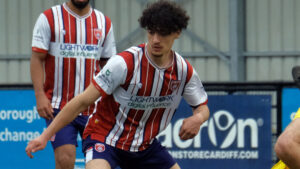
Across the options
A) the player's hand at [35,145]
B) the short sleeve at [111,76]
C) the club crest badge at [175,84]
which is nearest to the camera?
the player's hand at [35,145]

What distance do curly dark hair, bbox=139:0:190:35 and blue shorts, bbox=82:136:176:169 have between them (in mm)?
804

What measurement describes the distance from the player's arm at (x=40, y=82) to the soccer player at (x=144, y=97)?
2.92ft

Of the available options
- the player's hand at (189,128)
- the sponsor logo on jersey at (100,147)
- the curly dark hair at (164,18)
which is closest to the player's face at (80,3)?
the curly dark hair at (164,18)

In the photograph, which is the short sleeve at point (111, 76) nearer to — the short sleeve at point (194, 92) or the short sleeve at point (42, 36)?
the short sleeve at point (194, 92)

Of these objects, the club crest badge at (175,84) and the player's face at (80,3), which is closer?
the club crest badge at (175,84)

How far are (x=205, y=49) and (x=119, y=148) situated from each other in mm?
11446

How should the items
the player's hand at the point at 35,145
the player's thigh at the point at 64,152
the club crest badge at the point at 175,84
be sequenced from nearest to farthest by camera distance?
the player's hand at the point at 35,145
the club crest badge at the point at 175,84
the player's thigh at the point at 64,152

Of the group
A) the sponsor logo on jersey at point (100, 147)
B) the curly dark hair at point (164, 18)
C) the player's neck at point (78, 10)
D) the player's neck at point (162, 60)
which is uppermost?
the player's neck at point (78, 10)

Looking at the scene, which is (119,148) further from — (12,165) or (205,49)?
(205,49)

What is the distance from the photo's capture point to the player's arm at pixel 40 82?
5.52m

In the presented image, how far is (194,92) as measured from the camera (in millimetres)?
4762

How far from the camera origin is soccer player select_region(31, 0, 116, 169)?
18.1 ft

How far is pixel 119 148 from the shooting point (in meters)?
4.65

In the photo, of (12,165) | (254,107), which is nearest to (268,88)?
(254,107)
